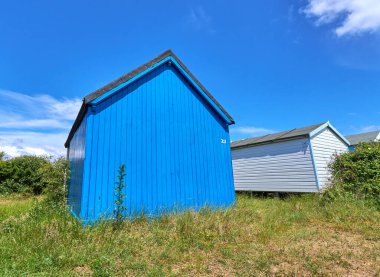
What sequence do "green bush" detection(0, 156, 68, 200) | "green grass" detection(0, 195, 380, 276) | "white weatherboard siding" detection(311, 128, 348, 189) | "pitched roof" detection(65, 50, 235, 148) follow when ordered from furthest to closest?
"green bush" detection(0, 156, 68, 200), "white weatherboard siding" detection(311, 128, 348, 189), "pitched roof" detection(65, 50, 235, 148), "green grass" detection(0, 195, 380, 276)

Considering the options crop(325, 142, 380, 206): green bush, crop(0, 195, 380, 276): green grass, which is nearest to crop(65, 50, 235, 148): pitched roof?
crop(0, 195, 380, 276): green grass

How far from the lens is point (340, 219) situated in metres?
7.65

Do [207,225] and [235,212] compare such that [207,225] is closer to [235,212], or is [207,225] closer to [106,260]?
[235,212]

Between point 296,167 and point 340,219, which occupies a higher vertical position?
point 296,167

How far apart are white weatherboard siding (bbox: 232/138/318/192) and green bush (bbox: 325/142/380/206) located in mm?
1448

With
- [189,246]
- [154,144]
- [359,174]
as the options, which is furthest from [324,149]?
[189,246]

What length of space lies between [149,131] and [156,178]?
62.0 inches

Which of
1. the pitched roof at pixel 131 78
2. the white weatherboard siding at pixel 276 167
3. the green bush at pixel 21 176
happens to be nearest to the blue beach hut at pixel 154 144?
the pitched roof at pixel 131 78

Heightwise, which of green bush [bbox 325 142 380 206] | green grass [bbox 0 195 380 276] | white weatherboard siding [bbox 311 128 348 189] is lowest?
green grass [bbox 0 195 380 276]

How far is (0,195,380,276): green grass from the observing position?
166 inches

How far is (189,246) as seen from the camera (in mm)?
5383

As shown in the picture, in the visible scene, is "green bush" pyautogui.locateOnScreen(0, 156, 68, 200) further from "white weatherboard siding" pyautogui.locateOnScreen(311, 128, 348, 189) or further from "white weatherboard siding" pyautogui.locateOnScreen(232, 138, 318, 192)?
"white weatherboard siding" pyautogui.locateOnScreen(311, 128, 348, 189)

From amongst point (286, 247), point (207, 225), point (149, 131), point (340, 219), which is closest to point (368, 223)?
point (340, 219)

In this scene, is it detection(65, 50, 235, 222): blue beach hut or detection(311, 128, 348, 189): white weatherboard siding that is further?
detection(311, 128, 348, 189): white weatherboard siding
